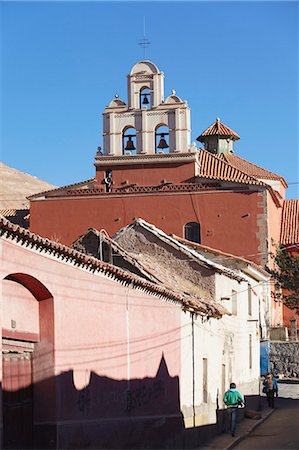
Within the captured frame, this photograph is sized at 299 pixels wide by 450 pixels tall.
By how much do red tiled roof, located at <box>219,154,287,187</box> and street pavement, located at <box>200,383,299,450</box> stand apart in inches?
905

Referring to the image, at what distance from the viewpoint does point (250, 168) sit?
56031 millimetres

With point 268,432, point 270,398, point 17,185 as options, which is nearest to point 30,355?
point 268,432

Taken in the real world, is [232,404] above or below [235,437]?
above

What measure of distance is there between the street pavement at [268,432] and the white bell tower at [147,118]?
1471 cm

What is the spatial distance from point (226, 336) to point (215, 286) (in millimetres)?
1757

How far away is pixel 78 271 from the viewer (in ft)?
50.5

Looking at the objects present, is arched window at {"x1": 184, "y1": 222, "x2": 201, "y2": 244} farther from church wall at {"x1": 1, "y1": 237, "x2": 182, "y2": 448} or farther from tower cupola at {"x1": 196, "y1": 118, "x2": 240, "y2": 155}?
church wall at {"x1": 1, "y1": 237, "x2": 182, "y2": 448}

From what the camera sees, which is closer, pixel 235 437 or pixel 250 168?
pixel 235 437

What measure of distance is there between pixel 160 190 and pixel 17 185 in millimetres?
63657

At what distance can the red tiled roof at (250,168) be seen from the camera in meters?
55.5

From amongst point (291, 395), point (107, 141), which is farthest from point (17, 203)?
point (291, 395)

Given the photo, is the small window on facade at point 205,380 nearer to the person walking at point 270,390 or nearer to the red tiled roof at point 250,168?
the person walking at point 270,390

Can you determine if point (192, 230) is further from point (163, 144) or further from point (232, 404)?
point (232, 404)

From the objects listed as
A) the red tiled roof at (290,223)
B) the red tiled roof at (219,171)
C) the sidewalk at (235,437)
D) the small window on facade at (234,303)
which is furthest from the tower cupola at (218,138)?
the sidewalk at (235,437)
